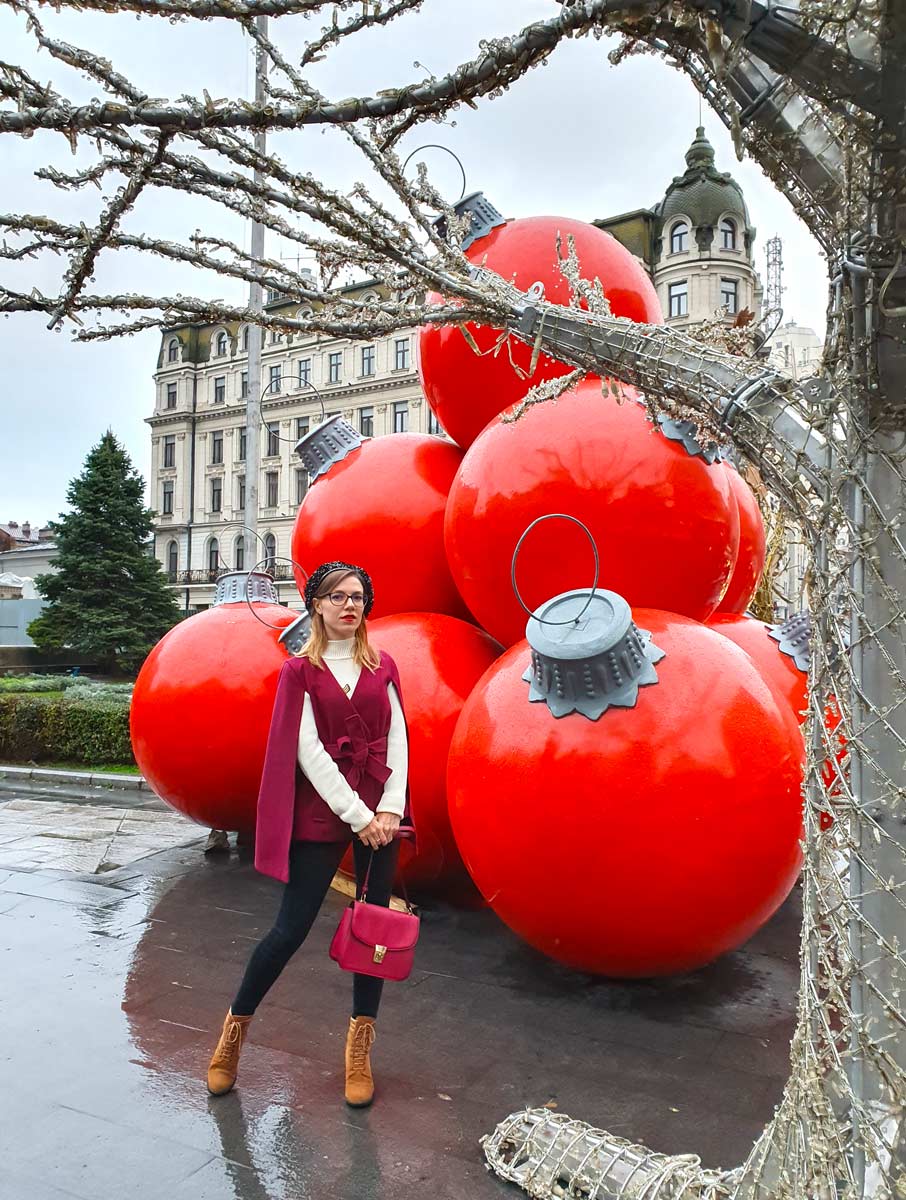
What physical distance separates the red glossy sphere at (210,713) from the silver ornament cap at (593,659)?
2832 millimetres

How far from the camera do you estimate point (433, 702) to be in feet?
18.1

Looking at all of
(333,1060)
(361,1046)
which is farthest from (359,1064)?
(333,1060)

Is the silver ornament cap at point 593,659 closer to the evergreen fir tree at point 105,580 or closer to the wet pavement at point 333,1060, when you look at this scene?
the wet pavement at point 333,1060

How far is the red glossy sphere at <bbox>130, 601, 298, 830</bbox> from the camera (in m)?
6.68

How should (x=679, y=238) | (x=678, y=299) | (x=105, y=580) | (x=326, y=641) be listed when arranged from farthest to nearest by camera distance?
1. (x=679, y=238)
2. (x=678, y=299)
3. (x=105, y=580)
4. (x=326, y=641)

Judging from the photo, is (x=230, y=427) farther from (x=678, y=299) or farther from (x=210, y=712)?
(x=210, y=712)

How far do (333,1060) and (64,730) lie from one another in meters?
11.0

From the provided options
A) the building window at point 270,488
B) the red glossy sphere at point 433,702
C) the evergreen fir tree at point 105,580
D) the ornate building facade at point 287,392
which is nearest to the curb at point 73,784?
the red glossy sphere at point 433,702

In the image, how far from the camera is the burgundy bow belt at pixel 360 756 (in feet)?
12.3

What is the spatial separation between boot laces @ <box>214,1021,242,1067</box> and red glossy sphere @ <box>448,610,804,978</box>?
131 cm

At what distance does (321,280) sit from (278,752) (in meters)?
1.83

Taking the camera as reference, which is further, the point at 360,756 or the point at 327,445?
the point at 327,445

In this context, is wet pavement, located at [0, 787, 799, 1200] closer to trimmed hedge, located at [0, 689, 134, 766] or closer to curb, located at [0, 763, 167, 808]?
curb, located at [0, 763, 167, 808]

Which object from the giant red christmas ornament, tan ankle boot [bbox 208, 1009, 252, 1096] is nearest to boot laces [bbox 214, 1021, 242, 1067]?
tan ankle boot [bbox 208, 1009, 252, 1096]
